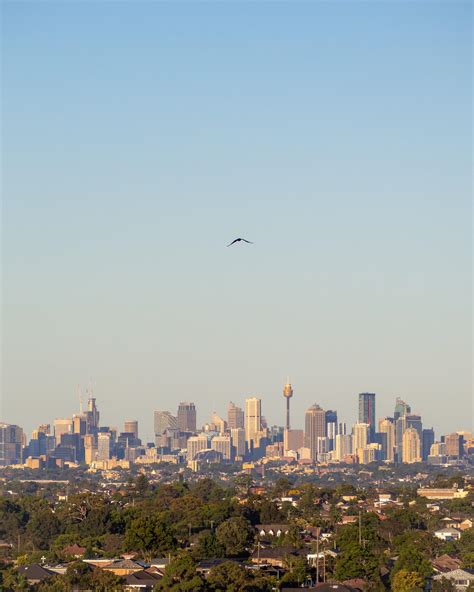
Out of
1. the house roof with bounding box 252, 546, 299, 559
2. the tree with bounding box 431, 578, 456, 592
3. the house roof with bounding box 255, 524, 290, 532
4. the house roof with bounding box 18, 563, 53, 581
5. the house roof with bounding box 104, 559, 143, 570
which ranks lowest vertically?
the tree with bounding box 431, 578, 456, 592

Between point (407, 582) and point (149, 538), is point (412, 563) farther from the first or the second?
point (149, 538)

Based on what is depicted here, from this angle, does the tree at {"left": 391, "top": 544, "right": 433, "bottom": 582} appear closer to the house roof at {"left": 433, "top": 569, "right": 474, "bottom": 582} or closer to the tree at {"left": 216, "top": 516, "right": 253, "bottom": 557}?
the house roof at {"left": 433, "top": 569, "right": 474, "bottom": 582}

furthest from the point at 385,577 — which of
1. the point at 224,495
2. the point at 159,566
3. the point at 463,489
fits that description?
the point at 463,489

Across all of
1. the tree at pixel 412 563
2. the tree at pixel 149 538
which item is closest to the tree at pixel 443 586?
the tree at pixel 412 563

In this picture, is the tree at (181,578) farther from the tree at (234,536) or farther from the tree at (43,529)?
the tree at (43,529)

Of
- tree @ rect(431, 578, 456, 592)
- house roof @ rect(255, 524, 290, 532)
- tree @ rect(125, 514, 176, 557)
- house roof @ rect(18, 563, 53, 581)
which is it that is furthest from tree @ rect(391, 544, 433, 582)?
house roof @ rect(255, 524, 290, 532)

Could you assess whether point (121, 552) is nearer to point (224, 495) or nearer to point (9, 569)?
point (9, 569)
